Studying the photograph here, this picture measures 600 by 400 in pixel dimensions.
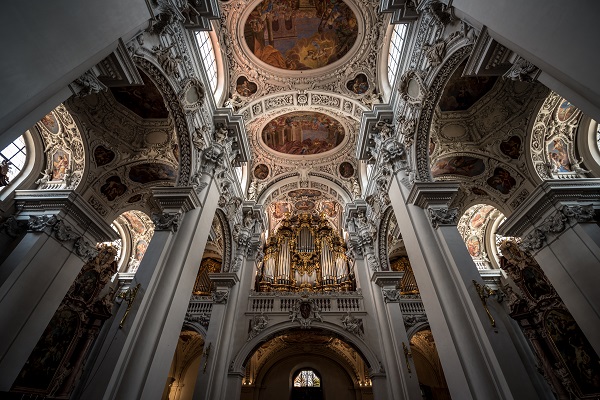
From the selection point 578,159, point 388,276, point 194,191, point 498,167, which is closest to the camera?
point 194,191

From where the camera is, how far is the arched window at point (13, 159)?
8477mm

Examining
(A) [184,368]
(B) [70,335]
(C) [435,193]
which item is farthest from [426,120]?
(A) [184,368]

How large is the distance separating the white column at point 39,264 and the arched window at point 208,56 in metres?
5.76

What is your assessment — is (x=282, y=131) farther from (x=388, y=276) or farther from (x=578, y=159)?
(x=578, y=159)

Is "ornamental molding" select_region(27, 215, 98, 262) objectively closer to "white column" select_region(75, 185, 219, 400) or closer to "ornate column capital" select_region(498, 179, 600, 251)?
"white column" select_region(75, 185, 219, 400)

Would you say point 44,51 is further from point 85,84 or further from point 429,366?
point 429,366

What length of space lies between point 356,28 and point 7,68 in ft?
35.0

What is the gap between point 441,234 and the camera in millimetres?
6758

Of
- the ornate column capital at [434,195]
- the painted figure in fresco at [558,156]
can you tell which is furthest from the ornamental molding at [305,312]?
the painted figure in fresco at [558,156]

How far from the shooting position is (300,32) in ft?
35.4

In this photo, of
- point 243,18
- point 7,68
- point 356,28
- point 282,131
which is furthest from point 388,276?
point 7,68

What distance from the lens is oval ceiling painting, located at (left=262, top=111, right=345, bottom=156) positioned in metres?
13.8

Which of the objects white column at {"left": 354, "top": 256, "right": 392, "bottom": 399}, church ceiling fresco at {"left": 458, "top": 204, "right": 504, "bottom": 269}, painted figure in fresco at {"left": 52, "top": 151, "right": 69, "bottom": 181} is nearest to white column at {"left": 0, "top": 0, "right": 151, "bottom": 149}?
painted figure in fresco at {"left": 52, "top": 151, "right": 69, "bottom": 181}

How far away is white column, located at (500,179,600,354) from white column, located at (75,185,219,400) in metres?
8.68
